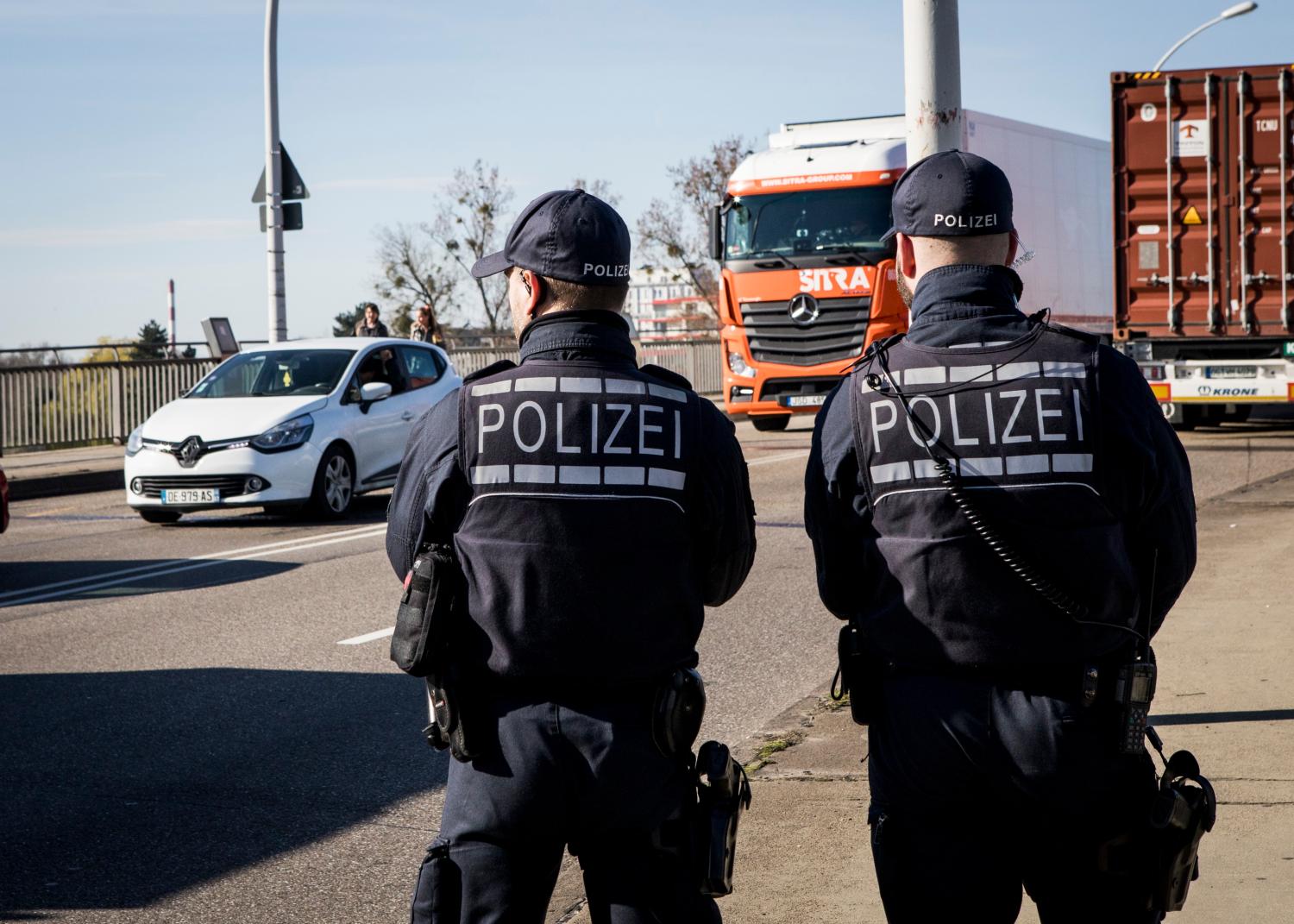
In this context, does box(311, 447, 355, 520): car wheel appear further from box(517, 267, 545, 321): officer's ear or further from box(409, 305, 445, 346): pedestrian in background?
box(517, 267, 545, 321): officer's ear

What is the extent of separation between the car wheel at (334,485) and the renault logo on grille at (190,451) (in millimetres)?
992

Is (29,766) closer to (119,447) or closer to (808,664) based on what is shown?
(808,664)

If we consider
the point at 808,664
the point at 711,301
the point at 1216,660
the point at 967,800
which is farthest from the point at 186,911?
the point at 711,301

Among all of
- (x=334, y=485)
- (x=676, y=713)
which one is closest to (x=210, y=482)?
(x=334, y=485)

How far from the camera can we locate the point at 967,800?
267cm

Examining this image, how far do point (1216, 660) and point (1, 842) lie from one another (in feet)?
15.9

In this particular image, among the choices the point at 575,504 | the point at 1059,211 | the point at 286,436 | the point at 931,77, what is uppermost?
the point at 1059,211

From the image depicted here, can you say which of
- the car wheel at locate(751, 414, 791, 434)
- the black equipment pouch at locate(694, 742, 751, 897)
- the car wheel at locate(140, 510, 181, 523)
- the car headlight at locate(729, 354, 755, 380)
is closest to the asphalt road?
the car wheel at locate(140, 510, 181, 523)

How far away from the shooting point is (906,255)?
9.72 feet

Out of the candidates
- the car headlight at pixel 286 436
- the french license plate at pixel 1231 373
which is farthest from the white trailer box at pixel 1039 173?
the car headlight at pixel 286 436

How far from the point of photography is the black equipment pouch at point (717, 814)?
2711 millimetres

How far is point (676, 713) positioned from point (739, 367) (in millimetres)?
17221

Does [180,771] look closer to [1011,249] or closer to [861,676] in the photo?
[861,676]

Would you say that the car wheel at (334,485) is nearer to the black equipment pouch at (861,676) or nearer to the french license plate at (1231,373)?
the french license plate at (1231,373)
